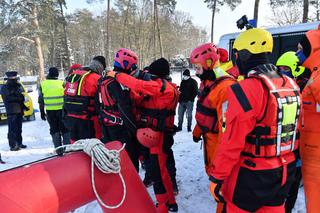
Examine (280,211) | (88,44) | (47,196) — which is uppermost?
(88,44)

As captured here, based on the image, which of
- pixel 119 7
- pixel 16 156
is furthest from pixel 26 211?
pixel 119 7

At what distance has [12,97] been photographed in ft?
22.1

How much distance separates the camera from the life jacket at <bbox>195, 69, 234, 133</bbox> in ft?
8.93

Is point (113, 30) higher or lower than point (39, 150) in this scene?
higher

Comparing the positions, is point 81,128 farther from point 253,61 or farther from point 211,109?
point 253,61

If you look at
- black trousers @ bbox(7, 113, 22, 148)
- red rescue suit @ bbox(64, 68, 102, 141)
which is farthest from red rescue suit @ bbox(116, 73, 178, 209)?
black trousers @ bbox(7, 113, 22, 148)

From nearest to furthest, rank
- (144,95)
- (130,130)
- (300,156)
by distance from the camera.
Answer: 1. (300,156)
2. (144,95)
3. (130,130)

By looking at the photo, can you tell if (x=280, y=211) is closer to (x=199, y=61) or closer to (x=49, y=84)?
(x=199, y=61)

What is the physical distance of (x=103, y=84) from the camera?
376cm

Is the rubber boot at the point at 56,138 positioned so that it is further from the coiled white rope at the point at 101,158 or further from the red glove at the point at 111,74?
the coiled white rope at the point at 101,158

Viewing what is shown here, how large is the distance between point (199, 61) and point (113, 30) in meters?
37.3

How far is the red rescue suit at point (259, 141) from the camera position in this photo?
1915 millimetres

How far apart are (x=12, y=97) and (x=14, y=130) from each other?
2.56 feet

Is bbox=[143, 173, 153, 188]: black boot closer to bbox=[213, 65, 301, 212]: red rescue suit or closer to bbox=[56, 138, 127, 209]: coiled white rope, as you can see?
bbox=[56, 138, 127, 209]: coiled white rope
